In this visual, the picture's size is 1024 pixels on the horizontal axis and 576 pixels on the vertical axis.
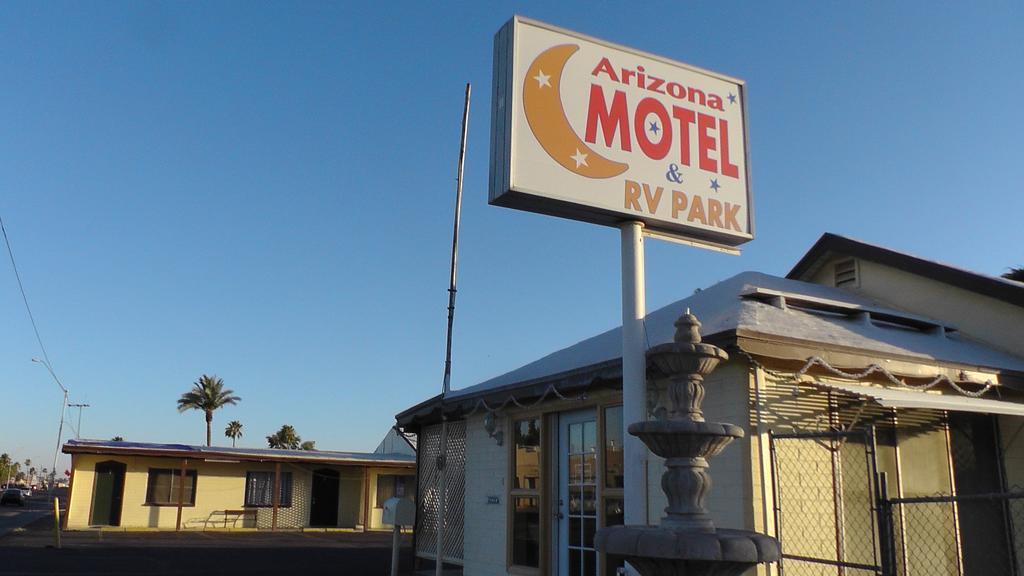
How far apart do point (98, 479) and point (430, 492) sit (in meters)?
18.4

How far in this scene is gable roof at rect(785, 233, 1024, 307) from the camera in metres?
10.1

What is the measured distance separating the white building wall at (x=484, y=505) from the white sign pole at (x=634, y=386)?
3901 mm

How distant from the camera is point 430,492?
13633mm

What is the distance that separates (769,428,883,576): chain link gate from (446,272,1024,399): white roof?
1044mm

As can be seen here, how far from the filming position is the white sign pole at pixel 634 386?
7.08 m

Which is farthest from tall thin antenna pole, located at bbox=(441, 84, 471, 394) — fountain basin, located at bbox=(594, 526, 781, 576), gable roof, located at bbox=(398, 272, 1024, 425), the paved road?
the paved road

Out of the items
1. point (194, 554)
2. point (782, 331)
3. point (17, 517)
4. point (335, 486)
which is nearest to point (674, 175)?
point (782, 331)

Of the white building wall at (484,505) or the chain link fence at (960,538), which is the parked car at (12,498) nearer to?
the white building wall at (484,505)

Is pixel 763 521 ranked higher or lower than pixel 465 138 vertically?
lower

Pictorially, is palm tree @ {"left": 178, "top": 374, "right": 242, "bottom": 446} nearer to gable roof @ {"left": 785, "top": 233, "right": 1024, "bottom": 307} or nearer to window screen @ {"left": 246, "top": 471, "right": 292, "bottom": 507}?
window screen @ {"left": 246, "top": 471, "right": 292, "bottom": 507}

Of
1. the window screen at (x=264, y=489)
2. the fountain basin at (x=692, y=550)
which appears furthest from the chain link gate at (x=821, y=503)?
the window screen at (x=264, y=489)

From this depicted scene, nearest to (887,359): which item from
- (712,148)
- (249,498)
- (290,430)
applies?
(712,148)

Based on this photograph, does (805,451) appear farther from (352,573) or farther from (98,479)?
(98,479)

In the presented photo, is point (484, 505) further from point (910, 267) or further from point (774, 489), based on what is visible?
point (910, 267)
